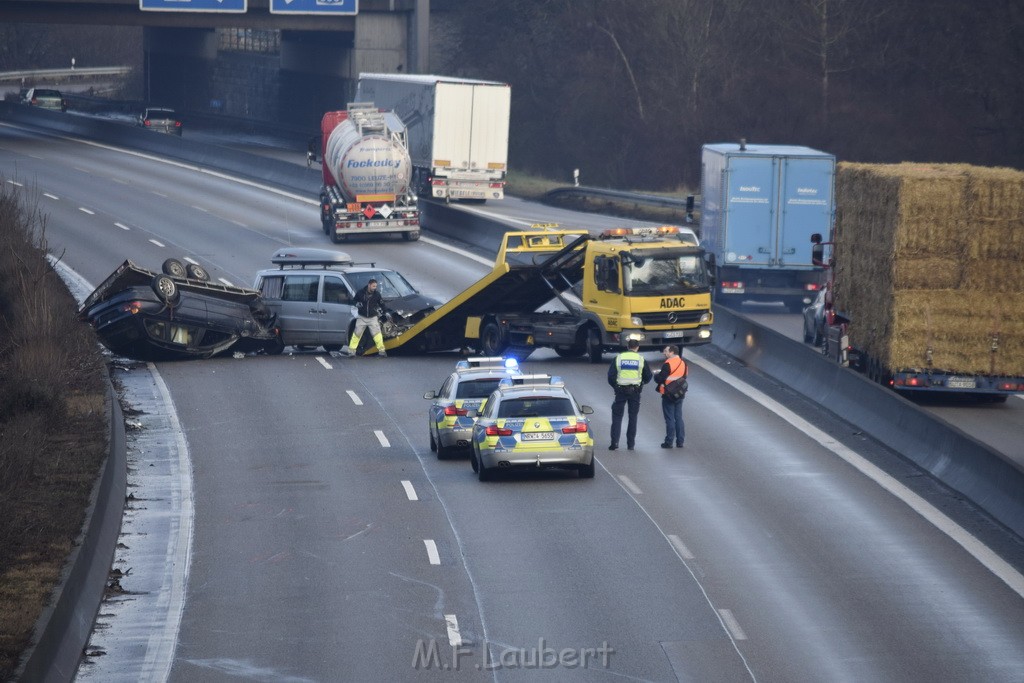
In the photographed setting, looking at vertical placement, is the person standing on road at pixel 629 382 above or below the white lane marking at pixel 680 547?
above

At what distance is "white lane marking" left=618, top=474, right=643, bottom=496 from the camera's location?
21844 millimetres

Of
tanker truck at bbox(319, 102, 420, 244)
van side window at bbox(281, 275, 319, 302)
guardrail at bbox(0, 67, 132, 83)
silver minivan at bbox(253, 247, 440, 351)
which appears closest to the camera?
silver minivan at bbox(253, 247, 440, 351)

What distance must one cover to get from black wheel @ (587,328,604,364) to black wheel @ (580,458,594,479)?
33.4 ft

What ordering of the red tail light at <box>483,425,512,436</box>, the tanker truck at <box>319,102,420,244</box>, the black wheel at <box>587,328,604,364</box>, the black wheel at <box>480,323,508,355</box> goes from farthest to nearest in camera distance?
1. the tanker truck at <box>319,102,420,244</box>
2. the black wheel at <box>480,323,508,355</box>
3. the black wheel at <box>587,328,604,364</box>
4. the red tail light at <box>483,425,512,436</box>

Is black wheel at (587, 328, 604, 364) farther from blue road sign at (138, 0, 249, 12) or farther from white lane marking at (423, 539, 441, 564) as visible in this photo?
blue road sign at (138, 0, 249, 12)

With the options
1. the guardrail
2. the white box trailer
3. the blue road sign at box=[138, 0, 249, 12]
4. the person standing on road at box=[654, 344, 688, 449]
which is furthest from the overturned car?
the guardrail

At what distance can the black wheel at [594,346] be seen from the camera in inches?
1293

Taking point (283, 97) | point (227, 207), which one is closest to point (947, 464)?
point (227, 207)

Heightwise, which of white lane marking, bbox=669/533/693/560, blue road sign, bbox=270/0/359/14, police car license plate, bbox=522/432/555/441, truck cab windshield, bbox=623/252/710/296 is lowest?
white lane marking, bbox=669/533/693/560

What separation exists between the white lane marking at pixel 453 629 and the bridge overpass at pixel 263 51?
200 feet

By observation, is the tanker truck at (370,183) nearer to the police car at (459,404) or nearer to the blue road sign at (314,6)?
the blue road sign at (314,6)

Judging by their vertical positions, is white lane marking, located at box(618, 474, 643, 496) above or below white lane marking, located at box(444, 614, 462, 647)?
above

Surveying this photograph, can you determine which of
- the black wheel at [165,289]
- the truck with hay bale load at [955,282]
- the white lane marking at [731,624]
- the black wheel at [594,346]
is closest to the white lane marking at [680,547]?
the white lane marking at [731,624]

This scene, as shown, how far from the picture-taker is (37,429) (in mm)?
22906
